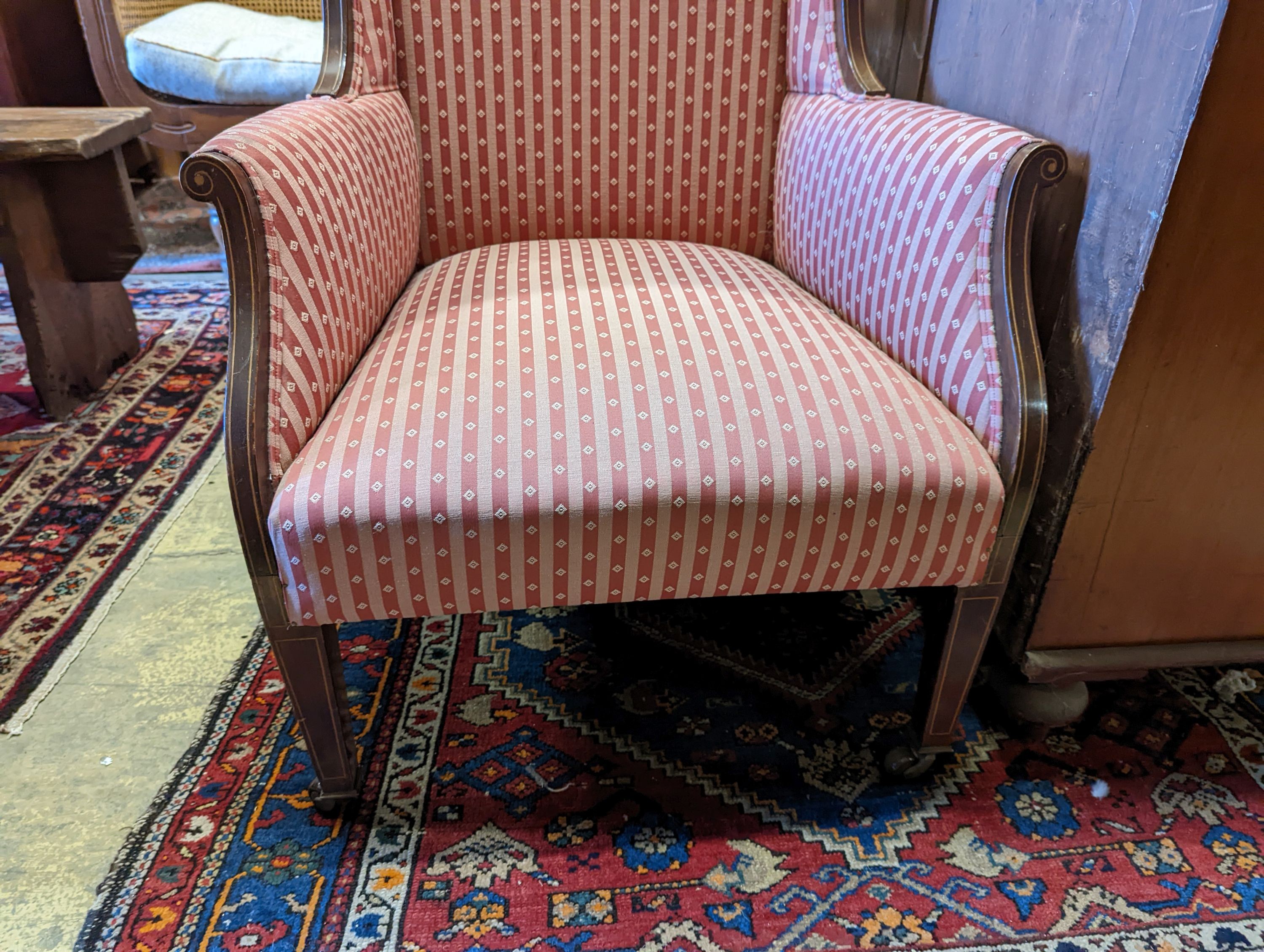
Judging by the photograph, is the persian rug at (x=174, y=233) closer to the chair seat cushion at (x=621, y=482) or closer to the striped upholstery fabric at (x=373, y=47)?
the striped upholstery fabric at (x=373, y=47)

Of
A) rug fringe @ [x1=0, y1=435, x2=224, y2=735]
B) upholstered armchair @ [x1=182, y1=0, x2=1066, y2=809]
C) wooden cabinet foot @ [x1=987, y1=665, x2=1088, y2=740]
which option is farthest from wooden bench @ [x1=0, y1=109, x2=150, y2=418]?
wooden cabinet foot @ [x1=987, y1=665, x2=1088, y2=740]

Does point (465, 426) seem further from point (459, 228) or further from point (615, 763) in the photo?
point (459, 228)

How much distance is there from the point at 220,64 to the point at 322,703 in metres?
2.11

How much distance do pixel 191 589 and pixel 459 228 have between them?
2.07 feet

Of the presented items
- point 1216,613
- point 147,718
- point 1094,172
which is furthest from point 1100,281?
point 147,718

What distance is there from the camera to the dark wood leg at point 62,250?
4.81 ft

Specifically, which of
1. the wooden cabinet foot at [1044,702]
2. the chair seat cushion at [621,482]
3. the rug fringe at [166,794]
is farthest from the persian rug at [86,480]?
the wooden cabinet foot at [1044,702]

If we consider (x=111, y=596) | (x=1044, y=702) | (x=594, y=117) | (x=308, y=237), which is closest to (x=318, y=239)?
(x=308, y=237)

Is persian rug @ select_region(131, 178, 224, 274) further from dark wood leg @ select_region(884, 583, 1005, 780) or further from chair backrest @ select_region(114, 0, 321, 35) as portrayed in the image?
dark wood leg @ select_region(884, 583, 1005, 780)

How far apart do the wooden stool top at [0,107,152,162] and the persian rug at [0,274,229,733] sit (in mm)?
484

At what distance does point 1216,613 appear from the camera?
881 millimetres

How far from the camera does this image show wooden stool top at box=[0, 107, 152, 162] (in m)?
1.36

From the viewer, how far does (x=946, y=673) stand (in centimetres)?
82

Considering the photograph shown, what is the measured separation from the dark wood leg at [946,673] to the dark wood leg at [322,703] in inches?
21.8
